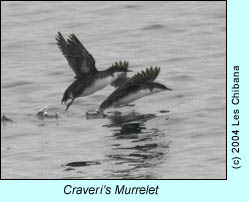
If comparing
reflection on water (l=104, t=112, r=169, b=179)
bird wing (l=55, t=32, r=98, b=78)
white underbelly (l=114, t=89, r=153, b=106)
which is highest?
bird wing (l=55, t=32, r=98, b=78)

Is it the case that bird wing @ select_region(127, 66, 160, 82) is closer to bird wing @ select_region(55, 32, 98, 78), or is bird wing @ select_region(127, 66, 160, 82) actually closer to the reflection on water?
the reflection on water

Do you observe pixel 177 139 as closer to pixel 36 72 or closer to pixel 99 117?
pixel 99 117

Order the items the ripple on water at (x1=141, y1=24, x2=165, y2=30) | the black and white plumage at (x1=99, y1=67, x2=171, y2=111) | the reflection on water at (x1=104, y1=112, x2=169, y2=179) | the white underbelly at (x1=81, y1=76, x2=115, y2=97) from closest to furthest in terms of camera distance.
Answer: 1. the reflection on water at (x1=104, y1=112, x2=169, y2=179)
2. the black and white plumage at (x1=99, y1=67, x2=171, y2=111)
3. the white underbelly at (x1=81, y1=76, x2=115, y2=97)
4. the ripple on water at (x1=141, y1=24, x2=165, y2=30)

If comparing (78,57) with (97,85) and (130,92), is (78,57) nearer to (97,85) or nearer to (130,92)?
(97,85)

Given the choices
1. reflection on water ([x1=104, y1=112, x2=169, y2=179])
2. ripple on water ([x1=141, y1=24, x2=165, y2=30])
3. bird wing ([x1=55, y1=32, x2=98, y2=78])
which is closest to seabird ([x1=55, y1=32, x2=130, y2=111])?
bird wing ([x1=55, y1=32, x2=98, y2=78])

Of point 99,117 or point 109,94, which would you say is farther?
point 109,94

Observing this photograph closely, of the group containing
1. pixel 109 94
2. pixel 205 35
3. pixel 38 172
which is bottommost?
pixel 38 172

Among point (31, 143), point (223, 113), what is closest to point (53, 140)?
point (31, 143)
